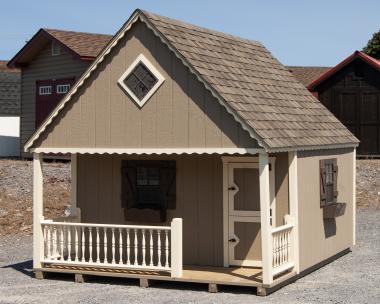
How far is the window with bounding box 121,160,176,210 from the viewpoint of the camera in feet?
48.3

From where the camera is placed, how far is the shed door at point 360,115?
30891 millimetres

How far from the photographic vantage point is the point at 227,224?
1441 cm

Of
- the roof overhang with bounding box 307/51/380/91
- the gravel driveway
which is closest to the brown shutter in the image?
the gravel driveway

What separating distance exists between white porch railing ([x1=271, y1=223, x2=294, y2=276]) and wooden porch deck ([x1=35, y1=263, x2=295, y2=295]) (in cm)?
17

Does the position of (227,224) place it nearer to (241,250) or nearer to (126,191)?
(241,250)

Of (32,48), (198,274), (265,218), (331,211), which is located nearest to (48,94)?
(32,48)

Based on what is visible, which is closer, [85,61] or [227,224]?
[227,224]

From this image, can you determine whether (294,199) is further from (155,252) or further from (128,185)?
(128,185)

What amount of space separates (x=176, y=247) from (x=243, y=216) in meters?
1.75

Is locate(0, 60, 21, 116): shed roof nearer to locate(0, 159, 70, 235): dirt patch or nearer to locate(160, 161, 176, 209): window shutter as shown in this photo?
locate(0, 159, 70, 235): dirt patch

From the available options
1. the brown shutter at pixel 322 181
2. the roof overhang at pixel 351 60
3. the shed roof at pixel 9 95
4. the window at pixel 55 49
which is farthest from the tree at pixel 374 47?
the brown shutter at pixel 322 181

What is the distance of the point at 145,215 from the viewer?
14703 mm

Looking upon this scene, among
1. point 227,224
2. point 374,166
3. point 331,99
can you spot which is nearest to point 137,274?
point 227,224

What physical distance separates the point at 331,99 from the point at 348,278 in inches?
703
